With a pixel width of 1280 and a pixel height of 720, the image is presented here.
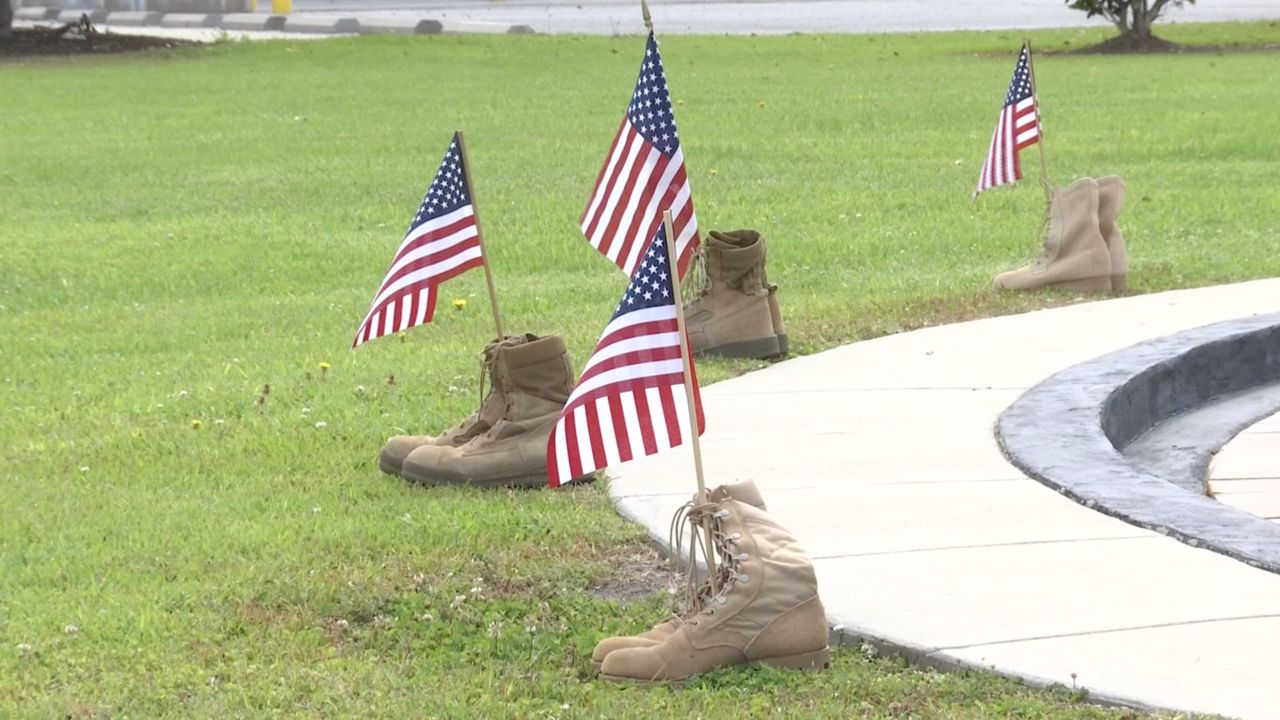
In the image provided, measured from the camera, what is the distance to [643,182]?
5258mm

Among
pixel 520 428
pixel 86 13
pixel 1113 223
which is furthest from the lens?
pixel 86 13

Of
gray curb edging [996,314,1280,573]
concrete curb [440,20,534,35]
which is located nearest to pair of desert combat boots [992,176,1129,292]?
gray curb edging [996,314,1280,573]

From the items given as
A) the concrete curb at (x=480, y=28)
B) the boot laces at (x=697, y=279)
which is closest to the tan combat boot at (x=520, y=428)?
the boot laces at (x=697, y=279)

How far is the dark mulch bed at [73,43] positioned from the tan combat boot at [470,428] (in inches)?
932

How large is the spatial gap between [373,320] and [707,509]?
1.98 metres

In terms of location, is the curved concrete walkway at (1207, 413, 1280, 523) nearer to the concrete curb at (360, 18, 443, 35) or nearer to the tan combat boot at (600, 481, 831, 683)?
the tan combat boot at (600, 481, 831, 683)

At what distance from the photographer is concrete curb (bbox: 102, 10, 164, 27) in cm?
3688

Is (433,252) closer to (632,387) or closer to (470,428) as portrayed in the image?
(470,428)

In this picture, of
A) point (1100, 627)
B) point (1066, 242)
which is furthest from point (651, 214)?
point (1066, 242)

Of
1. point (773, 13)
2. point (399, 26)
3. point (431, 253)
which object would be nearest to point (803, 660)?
point (431, 253)

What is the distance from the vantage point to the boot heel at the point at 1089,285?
31.0ft

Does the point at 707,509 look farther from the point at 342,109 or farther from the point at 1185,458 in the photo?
the point at 342,109

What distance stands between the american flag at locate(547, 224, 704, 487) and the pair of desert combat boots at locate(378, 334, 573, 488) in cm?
144

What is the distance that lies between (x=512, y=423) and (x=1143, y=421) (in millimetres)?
2564
